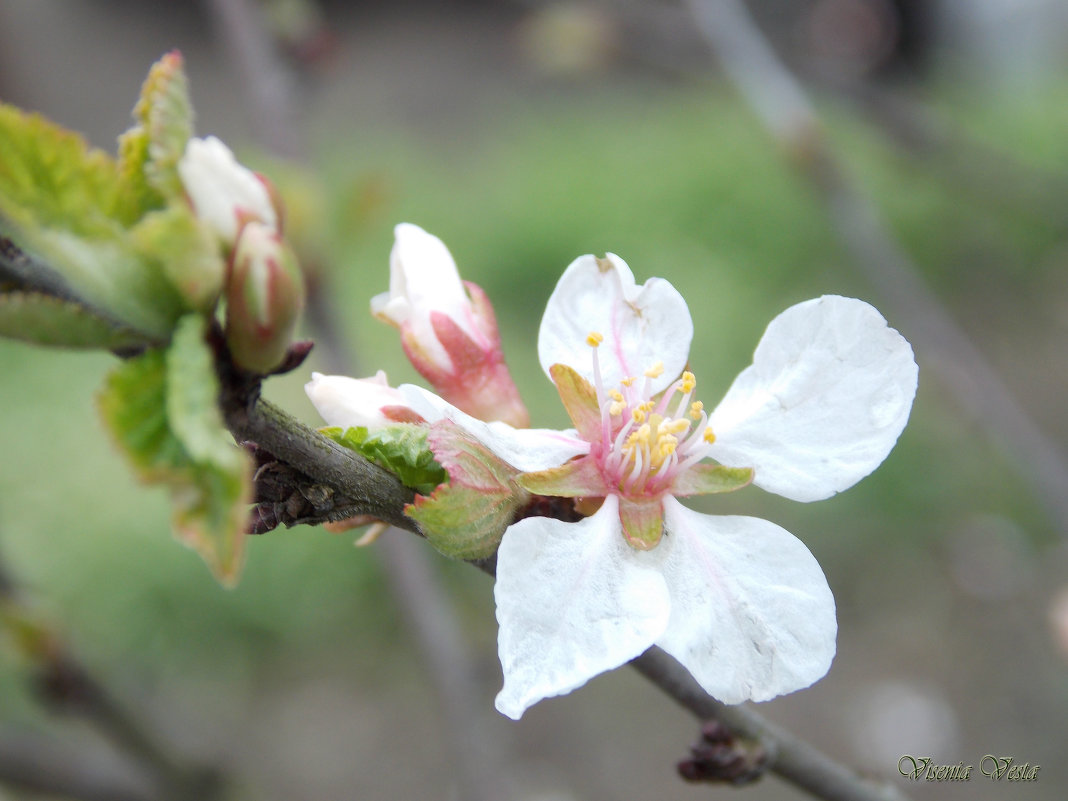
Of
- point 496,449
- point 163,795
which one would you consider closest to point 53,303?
point 496,449

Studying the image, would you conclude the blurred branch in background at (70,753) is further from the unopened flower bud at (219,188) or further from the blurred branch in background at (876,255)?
the blurred branch in background at (876,255)

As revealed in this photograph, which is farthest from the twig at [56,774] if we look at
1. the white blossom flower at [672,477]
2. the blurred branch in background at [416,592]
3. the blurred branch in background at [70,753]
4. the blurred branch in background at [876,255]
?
the blurred branch in background at [876,255]

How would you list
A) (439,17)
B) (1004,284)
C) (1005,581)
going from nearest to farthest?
1. (1005,581)
2. (1004,284)
3. (439,17)

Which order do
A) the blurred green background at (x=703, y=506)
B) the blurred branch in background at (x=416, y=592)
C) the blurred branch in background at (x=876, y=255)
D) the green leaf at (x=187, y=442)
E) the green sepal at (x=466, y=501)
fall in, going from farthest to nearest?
the blurred green background at (x=703, y=506) → the blurred branch in background at (x=876, y=255) → the blurred branch in background at (x=416, y=592) → the green sepal at (x=466, y=501) → the green leaf at (x=187, y=442)

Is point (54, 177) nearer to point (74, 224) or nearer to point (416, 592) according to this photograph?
point (74, 224)

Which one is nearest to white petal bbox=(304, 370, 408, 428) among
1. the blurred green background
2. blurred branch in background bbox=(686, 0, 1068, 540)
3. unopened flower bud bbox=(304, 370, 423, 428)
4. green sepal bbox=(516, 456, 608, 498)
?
unopened flower bud bbox=(304, 370, 423, 428)

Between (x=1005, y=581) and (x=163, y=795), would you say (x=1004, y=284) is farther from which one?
(x=163, y=795)

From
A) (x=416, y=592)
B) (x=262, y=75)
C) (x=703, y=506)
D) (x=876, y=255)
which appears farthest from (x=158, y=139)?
(x=703, y=506)
